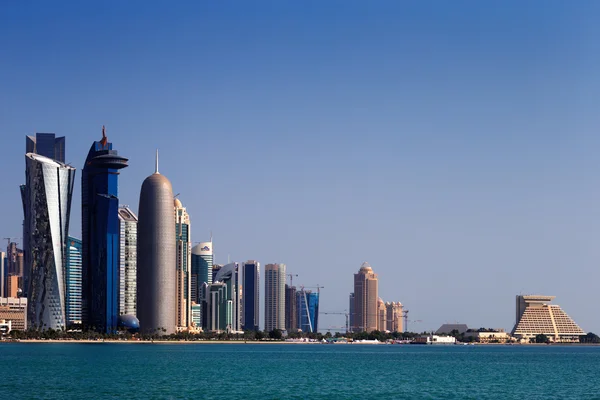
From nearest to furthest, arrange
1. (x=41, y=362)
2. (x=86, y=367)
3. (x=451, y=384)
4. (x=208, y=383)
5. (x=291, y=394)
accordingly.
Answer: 1. (x=291, y=394)
2. (x=208, y=383)
3. (x=451, y=384)
4. (x=86, y=367)
5. (x=41, y=362)

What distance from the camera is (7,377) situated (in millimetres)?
110312

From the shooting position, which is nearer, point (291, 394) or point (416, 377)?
point (291, 394)

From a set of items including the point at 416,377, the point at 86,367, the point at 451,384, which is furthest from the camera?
the point at 86,367

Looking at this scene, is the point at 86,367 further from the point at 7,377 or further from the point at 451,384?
the point at 451,384

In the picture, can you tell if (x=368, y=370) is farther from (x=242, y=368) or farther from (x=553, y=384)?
(x=553, y=384)

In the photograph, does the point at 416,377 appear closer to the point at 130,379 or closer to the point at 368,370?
the point at 368,370

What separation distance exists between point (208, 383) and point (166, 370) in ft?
86.0

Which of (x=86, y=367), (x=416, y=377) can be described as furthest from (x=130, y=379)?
(x=416, y=377)

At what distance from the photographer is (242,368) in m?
143

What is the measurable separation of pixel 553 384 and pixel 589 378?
17184 mm

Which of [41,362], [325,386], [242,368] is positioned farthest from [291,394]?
[41,362]

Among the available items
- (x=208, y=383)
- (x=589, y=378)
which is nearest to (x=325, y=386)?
(x=208, y=383)

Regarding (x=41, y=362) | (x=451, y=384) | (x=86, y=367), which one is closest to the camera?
(x=451, y=384)

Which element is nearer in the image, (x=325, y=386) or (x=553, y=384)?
(x=325, y=386)
